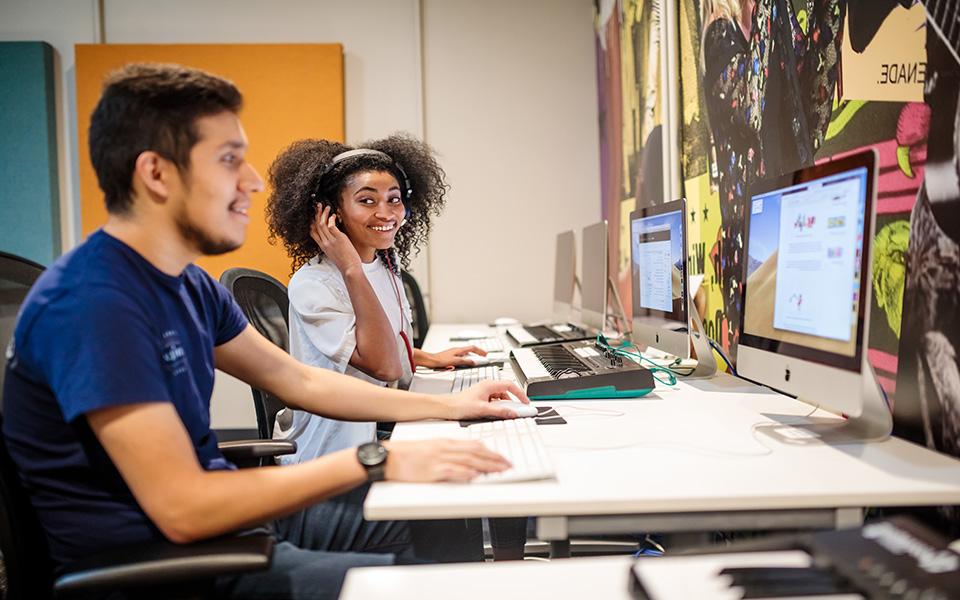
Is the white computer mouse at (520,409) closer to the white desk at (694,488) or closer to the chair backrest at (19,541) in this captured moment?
the white desk at (694,488)

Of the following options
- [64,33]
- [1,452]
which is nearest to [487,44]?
[64,33]

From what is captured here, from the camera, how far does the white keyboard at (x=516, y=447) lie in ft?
3.50

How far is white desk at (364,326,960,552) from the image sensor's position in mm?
989

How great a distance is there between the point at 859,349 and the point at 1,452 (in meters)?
1.28

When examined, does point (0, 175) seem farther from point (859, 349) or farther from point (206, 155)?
point (859, 349)

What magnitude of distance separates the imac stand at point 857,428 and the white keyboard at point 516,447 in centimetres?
45

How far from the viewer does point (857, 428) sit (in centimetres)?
127

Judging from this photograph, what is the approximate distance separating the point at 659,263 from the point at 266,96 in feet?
9.95

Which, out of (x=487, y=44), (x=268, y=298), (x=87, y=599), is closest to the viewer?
(x=87, y=599)

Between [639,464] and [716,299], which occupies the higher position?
[716,299]

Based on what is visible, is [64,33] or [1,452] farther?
[64,33]

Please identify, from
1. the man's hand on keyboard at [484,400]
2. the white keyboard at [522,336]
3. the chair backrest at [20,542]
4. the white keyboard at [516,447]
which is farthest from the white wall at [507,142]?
the chair backrest at [20,542]

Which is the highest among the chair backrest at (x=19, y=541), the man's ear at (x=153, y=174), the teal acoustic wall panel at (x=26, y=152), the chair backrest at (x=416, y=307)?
the teal acoustic wall panel at (x=26, y=152)

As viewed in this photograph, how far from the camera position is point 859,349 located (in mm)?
1100
